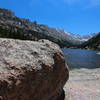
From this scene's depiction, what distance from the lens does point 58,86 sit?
9.79 metres

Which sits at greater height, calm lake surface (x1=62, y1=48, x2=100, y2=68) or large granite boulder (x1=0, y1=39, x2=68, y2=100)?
large granite boulder (x1=0, y1=39, x2=68, y2=100)

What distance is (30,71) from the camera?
24.8 feet

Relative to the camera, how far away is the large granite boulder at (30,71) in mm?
6824

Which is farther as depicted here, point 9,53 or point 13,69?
point 9,53

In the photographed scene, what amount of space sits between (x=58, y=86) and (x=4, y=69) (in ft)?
11.5

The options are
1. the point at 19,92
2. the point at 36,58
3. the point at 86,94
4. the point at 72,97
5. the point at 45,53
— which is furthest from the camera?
the point at 86,94

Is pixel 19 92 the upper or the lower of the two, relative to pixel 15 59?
lower

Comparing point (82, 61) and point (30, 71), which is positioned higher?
point (30, 71)

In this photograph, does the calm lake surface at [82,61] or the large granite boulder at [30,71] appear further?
the calm lake surface at [82,61]

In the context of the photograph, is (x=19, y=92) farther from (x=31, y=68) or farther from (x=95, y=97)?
(x=95, y=97)

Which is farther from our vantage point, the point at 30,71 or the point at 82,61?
the point at 82,61

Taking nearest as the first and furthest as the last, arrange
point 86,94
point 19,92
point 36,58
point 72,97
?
point 19,92, point 36,58, point 72,97, point 86,94

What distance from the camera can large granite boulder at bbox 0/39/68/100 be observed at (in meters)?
6.82

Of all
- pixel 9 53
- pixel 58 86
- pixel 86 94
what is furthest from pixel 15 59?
pixel 86 94
